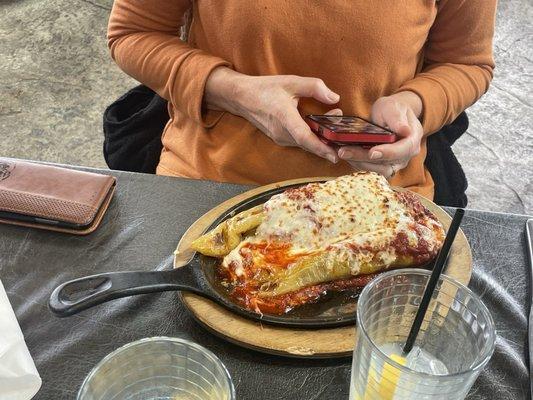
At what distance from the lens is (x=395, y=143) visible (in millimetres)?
916

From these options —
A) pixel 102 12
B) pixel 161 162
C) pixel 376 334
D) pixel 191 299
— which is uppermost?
pixel 376 334

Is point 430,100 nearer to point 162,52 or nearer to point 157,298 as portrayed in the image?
point 162,52

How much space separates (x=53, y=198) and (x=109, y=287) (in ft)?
0.67

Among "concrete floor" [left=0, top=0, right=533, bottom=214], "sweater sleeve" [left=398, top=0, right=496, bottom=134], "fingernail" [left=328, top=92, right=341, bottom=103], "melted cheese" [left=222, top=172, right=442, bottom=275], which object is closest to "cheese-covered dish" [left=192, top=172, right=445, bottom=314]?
"melted cheese" [left=222, top=172, right=442, bottom=275]

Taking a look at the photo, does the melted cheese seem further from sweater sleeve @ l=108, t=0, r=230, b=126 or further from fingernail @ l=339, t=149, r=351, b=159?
sweater sleeve @ l=108, t=0, r=230, b=126

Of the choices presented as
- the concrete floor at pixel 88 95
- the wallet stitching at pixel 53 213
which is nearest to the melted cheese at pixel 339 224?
the wallet stitching at pixel 53 213

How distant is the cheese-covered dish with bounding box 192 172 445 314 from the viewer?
30.4 inches

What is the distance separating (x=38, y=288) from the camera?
794 millimetres

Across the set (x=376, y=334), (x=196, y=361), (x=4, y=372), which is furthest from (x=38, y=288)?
(x=376, y=334)

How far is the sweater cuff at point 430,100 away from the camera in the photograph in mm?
1021

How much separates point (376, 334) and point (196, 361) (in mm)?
178

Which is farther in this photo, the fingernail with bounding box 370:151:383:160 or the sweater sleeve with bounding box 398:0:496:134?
the sweater sleeve with bounding box 398:0:496:134

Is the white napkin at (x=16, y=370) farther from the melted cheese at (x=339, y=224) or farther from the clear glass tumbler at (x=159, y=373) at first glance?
the melted cheese at (x=339, y=224)

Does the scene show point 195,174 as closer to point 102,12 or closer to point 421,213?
point 421,213
